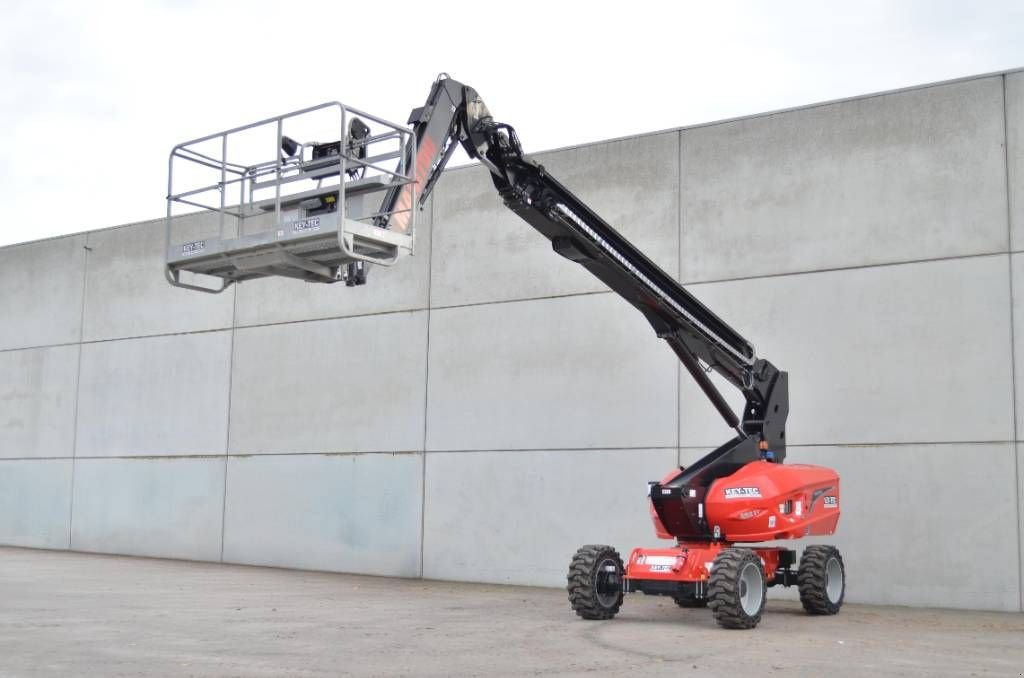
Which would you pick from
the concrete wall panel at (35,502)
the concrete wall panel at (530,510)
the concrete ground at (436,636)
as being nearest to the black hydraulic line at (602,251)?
the concrete ground at (436,636)

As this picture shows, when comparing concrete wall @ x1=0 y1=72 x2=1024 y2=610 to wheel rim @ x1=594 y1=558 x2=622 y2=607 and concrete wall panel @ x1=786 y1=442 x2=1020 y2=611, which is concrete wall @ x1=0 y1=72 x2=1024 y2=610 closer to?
concrete wall panel @ x1=786 y1=442 x2=1020 y2=611

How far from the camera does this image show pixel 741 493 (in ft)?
46.4

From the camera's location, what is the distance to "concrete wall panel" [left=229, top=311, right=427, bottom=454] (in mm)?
21672

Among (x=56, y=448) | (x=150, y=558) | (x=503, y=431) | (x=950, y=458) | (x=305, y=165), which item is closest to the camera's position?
(x=305, y=165)

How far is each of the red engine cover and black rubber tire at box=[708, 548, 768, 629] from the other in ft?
2.50

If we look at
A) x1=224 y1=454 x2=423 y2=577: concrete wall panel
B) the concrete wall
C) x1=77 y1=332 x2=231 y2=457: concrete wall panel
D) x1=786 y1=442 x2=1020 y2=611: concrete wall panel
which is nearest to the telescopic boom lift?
x1=786 y1=442 x2=1020 y2=611: concrete wall panel

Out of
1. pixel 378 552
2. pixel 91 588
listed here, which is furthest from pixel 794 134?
pixel 91 588

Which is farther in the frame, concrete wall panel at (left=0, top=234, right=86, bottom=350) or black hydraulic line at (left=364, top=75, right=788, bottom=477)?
concrete wall panel at (left=0, top=234, right=86, bottom=350)

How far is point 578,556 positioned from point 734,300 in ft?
19.5

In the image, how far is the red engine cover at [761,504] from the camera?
14.1 meters

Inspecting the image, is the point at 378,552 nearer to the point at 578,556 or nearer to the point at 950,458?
the point at 578,556

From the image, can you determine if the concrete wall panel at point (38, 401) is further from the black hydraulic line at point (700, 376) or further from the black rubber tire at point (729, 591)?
the black rubber tire at point (729, 591)

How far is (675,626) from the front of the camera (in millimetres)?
13680

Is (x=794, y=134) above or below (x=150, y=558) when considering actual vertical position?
above
